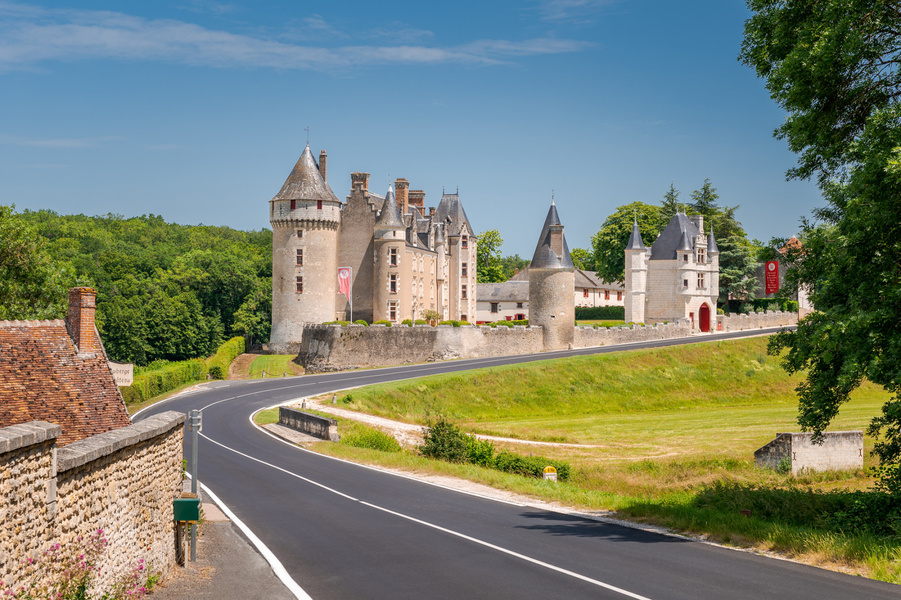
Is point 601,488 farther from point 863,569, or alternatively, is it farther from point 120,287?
point 120,287

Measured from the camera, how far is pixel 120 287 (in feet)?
263

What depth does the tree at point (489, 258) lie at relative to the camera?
106m

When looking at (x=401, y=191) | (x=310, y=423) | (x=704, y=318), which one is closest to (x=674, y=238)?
(x=704, y=318)

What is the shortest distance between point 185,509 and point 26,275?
31397 mm

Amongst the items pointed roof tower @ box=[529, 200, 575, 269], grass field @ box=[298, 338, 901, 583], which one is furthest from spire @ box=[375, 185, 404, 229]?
grass field @ box=[298, 338, 901, 583]

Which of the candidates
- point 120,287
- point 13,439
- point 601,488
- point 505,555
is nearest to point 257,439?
point 601,488

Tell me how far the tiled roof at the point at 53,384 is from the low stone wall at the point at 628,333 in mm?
54043

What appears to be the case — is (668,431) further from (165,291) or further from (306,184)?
(165,291)

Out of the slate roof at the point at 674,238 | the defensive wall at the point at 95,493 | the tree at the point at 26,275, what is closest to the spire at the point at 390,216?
the slate roof at the point at 674,238

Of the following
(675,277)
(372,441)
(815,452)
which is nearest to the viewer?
(815,452)

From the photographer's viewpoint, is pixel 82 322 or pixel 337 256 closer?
pixel 82 322

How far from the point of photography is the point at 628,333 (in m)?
70.1

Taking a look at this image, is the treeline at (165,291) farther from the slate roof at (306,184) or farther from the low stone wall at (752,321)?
the low stone wall at (752,321)

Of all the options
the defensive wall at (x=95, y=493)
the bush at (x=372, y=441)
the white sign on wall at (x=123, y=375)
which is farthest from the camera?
the white sign on wall at (x=123, y=375)
